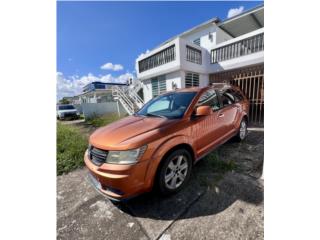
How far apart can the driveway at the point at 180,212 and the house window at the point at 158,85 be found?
24.3 ft

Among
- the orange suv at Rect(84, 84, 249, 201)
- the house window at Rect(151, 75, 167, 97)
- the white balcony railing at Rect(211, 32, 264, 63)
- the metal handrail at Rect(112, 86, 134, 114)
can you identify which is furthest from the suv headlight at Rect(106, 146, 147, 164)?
the metal handrail at Rect(112, 86, 134, 114)

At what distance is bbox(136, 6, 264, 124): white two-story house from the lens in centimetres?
644

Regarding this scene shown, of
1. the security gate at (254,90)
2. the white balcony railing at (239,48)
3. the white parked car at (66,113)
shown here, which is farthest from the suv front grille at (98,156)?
the white parked car at (66,113)

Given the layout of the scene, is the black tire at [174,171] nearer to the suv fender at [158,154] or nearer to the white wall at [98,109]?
Result: the suv fender at [158,154]

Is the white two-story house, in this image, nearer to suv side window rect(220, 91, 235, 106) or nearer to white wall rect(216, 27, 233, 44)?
white wall rect(216, 27, 233, 44)

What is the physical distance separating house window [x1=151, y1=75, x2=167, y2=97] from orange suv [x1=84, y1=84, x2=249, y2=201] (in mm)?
6532

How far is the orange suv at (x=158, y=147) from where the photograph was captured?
5.90 feet

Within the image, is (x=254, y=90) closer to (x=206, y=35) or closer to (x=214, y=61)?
(x=214, y=61)

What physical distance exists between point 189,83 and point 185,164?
7.09 metres

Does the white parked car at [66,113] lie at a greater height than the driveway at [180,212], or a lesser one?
greater

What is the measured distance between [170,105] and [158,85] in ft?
23.9

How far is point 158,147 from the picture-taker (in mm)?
1948

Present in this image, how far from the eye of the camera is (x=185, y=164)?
93.5 inches
